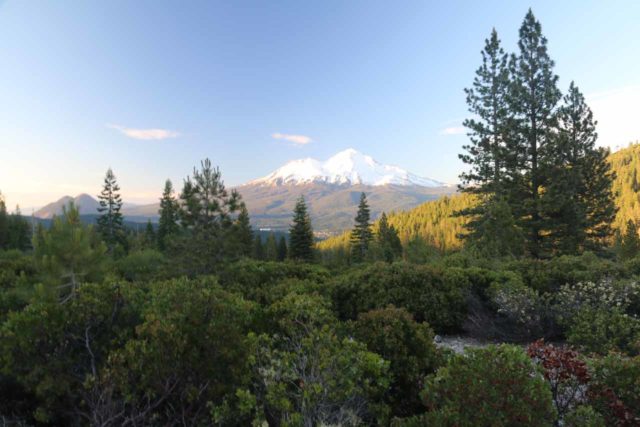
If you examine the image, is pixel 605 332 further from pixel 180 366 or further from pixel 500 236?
pixel 500 236

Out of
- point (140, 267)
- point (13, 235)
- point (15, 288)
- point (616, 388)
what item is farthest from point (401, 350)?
point (13, 235)

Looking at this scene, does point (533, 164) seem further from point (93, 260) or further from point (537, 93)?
point (93, 260)

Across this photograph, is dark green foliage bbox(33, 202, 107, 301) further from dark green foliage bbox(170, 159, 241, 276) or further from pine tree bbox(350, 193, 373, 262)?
pine tree bbox(350, 193, 373, 262)

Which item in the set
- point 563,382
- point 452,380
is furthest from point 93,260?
point 563,382

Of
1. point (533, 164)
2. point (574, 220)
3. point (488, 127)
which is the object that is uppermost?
point (488, 127)

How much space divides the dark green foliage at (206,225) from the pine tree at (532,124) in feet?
50.7

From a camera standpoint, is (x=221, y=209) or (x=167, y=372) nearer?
(x=167, y=372)

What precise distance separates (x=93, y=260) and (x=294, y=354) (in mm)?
9085

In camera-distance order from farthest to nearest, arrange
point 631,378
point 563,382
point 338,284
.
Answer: point 338,284 → point 563,382 → point 631,378

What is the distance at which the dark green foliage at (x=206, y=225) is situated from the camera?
39.6 feet

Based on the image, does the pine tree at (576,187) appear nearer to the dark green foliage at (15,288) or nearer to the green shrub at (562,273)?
the green shrub at (562,273)

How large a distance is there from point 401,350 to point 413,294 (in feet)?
13.1

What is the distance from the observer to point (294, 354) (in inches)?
150

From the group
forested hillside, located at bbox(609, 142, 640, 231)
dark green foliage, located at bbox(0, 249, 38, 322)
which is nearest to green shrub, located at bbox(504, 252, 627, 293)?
dark green foliage, located at bbox(0, 249, 38, 322)
